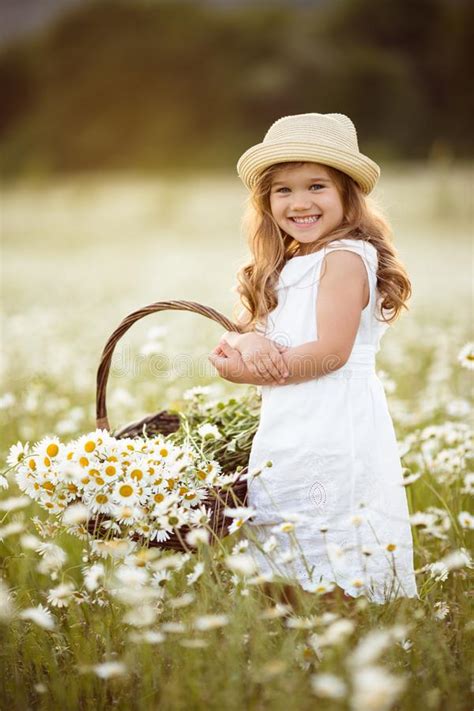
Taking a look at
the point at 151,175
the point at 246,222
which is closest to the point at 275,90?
the point at 151,175

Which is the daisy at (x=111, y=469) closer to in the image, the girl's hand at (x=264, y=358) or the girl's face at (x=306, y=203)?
the girl's hand at (x=264, y=358)

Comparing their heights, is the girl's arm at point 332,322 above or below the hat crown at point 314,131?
below

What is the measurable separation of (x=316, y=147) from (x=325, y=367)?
780 millimetres

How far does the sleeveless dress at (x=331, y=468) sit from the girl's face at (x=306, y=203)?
0.12 meters

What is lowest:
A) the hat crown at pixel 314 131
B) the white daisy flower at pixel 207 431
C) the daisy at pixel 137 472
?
the daisy at pixel 137 472

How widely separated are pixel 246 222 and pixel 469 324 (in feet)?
16.8

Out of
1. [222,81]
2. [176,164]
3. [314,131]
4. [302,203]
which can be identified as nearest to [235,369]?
[302,203]

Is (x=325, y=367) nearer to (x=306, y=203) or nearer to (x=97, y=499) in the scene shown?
(x=306, y=203)

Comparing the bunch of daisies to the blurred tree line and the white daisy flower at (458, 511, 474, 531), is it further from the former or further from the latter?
the blurred tree line

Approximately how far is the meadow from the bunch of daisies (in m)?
0.10

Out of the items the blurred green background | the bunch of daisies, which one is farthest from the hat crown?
the bunch of daisies

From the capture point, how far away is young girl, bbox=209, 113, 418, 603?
2.64 m

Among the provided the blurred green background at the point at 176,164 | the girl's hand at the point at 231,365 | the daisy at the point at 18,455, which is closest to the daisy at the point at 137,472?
the daisy at the point at 18,455

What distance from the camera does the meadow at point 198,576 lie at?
6.47 feet
